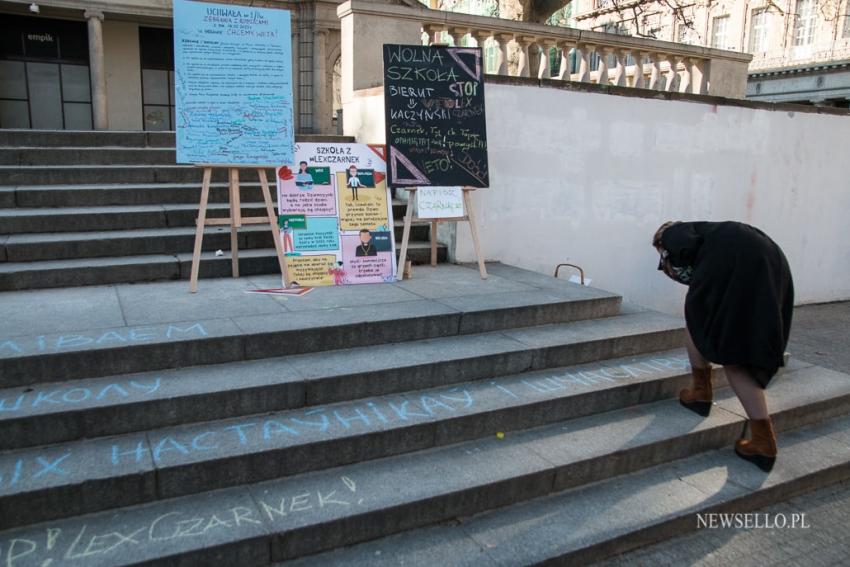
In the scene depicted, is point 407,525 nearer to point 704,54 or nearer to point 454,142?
point 454,142

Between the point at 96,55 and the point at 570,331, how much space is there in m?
10.6

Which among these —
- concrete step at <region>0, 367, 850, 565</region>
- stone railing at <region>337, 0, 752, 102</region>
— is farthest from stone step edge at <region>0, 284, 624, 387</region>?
stone railing at <region>337, 0, 752, 102</region>

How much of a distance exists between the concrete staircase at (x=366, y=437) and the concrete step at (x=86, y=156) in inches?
91.8

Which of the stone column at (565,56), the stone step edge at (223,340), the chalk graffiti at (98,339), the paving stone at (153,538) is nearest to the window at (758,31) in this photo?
the stone column at (565,56)

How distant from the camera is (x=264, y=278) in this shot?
5703 mm

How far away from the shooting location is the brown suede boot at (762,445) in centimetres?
402

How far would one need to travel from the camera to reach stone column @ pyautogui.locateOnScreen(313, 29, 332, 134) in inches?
505

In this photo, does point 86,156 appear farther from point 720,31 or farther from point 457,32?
point 720,31

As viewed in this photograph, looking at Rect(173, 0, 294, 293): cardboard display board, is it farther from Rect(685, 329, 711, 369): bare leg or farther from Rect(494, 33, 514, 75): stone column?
Rect(494, 33, 514, 75): stone column

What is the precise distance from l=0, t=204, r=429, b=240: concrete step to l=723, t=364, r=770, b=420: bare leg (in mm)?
3511

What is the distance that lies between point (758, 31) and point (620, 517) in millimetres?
32450

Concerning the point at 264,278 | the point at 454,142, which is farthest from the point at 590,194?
the point at 264,278

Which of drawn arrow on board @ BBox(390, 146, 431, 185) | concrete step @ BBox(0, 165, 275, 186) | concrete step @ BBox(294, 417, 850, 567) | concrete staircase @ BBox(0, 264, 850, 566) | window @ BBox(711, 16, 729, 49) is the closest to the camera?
concrete staircase @ BBox(0, 264, 850, 566)

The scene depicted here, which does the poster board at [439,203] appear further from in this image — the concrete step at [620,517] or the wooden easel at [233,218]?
the concrete step at [620,517]
